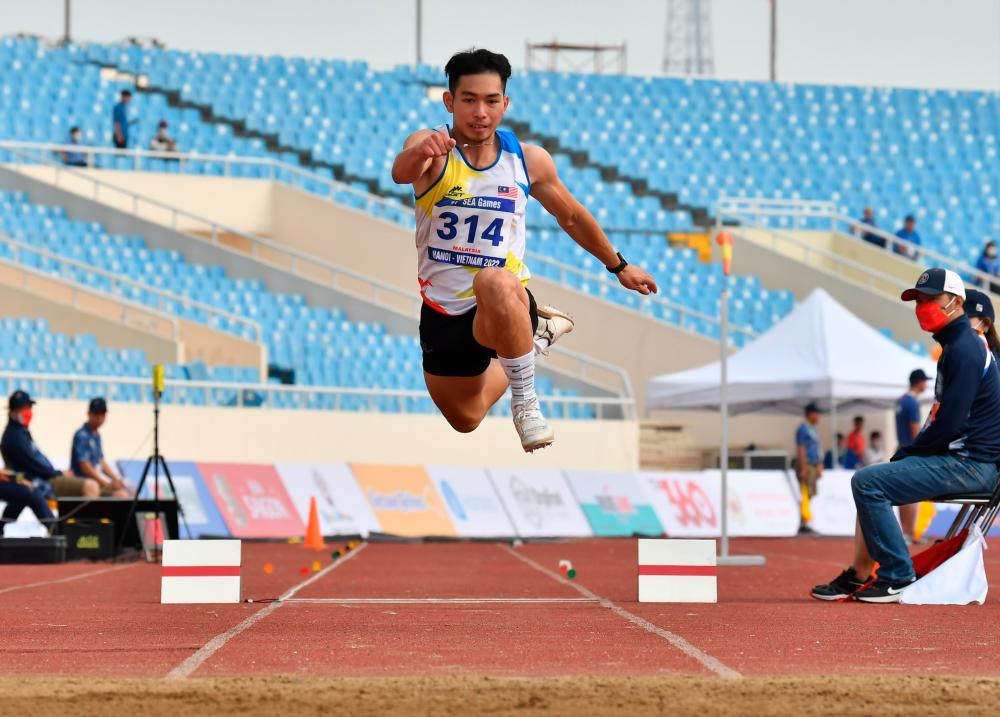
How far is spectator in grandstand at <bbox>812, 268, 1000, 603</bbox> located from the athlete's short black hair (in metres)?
3.31

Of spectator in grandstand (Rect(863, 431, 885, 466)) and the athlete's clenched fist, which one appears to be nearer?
the athlete's clenched fist

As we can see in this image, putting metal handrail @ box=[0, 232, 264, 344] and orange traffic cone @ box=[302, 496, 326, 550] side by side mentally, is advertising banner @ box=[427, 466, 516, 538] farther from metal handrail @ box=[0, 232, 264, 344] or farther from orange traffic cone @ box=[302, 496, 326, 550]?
metal handrail @ box=[0, 232, 264, 344]

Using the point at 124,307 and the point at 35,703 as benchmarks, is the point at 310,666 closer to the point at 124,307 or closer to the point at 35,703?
the point at 35,703

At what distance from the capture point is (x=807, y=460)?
66.2ft

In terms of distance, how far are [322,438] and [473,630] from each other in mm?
13894

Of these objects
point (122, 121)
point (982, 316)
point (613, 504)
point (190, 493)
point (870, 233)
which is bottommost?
point (613, 504)

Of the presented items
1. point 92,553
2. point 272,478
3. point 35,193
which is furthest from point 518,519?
point 35,193

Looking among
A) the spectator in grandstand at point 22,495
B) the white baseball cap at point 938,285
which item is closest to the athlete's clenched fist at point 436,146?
the white baseball cap at point 938,285

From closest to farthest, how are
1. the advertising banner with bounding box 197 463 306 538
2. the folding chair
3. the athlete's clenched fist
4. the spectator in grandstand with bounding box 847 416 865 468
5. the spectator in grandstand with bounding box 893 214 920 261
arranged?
1. the athlete's clenched fist
2. the folding chair
3. the advertising banner with bounding box 197 463 306 538
4. the spectator in grandstand with bounding box 847 416 865 468
5. the spectator in grandstand with bounding box 893 214 920 261

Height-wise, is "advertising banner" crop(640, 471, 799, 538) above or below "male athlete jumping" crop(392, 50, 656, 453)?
below

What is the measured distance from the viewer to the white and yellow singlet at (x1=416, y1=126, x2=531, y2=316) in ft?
24.0

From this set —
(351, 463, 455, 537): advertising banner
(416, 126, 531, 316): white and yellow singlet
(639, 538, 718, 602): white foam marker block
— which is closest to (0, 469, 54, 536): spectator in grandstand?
(351, 463, 455, 537): advertising banner

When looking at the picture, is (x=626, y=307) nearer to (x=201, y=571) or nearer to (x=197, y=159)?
(x=197, y=159)

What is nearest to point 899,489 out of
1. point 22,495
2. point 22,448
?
point 22,495
